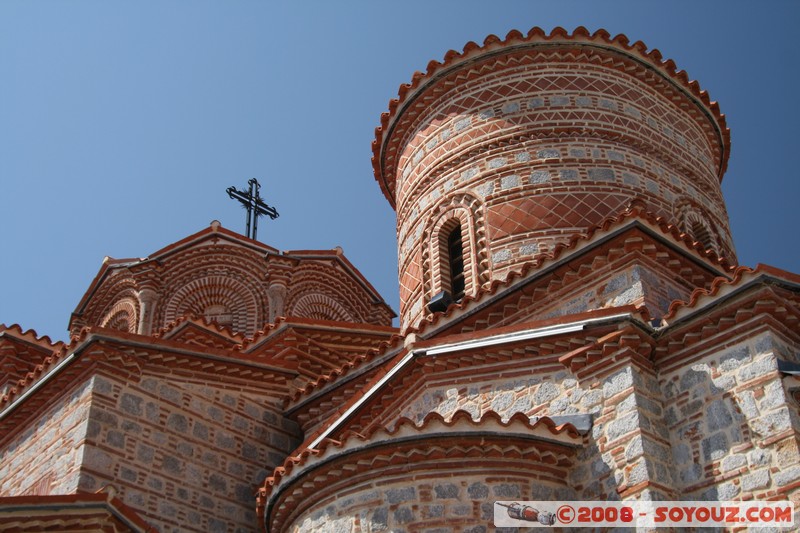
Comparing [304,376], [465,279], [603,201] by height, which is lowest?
[304,376]

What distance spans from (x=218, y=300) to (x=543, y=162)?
6.61 meters

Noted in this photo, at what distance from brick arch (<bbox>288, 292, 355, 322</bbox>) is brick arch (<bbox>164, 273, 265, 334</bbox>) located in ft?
1.97

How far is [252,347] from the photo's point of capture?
35.4 ft

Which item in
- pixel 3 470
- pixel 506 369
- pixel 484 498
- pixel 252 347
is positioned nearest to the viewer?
pixel 484 498

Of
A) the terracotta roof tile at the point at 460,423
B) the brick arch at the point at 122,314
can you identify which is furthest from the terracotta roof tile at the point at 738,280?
the brick arch at the point at 122,314

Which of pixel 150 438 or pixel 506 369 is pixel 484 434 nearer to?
pixel 506 369

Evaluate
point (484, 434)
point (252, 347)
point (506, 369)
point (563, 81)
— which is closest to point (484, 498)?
point (484, 434)

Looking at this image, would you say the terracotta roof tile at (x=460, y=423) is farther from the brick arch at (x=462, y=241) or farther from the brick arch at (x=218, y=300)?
the brick arch at (x=218, y=300)

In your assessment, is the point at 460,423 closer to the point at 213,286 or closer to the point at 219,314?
the point at 219,314

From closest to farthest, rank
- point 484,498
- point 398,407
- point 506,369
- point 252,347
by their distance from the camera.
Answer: point 484,498 → point 506,369 → point 398,407 → point 252,347

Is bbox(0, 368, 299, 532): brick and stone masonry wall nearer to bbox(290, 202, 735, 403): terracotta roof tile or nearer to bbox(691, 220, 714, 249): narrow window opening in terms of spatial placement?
bbox(290, 202, 735, 403): terracotta roof tile

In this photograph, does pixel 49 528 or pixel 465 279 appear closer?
pixel 49 528

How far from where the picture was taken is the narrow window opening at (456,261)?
10.0 metres

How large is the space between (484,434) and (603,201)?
387 centimetres
